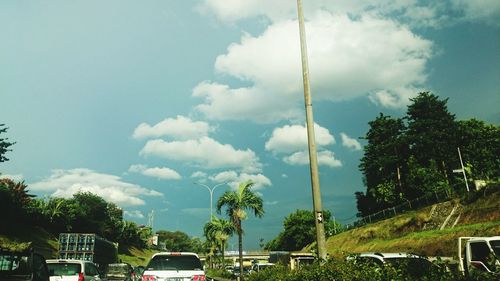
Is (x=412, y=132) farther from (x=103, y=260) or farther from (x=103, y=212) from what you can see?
(x=103, y=212)

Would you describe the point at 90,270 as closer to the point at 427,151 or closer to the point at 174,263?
the point at 174,263

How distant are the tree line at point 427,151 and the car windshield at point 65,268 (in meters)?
53.1

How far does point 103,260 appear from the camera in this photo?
1139 inches

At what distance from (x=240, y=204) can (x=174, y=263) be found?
78.2ft

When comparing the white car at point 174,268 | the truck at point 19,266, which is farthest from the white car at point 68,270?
the truck at point 19,266

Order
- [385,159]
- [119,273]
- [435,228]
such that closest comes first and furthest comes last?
[119,273]
[435,228]
[385,159]

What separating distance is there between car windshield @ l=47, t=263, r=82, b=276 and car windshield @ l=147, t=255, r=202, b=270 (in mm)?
3439

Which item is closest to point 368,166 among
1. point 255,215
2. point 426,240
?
point 426,240

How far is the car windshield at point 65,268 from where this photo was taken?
13359 mm

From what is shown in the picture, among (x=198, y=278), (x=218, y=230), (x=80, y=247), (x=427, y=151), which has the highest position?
(x=427, y=151)

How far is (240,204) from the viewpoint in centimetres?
3562

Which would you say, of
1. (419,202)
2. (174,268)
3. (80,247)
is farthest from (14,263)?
(419,202)

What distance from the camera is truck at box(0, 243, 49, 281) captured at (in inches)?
342

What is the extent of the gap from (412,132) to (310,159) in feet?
191
